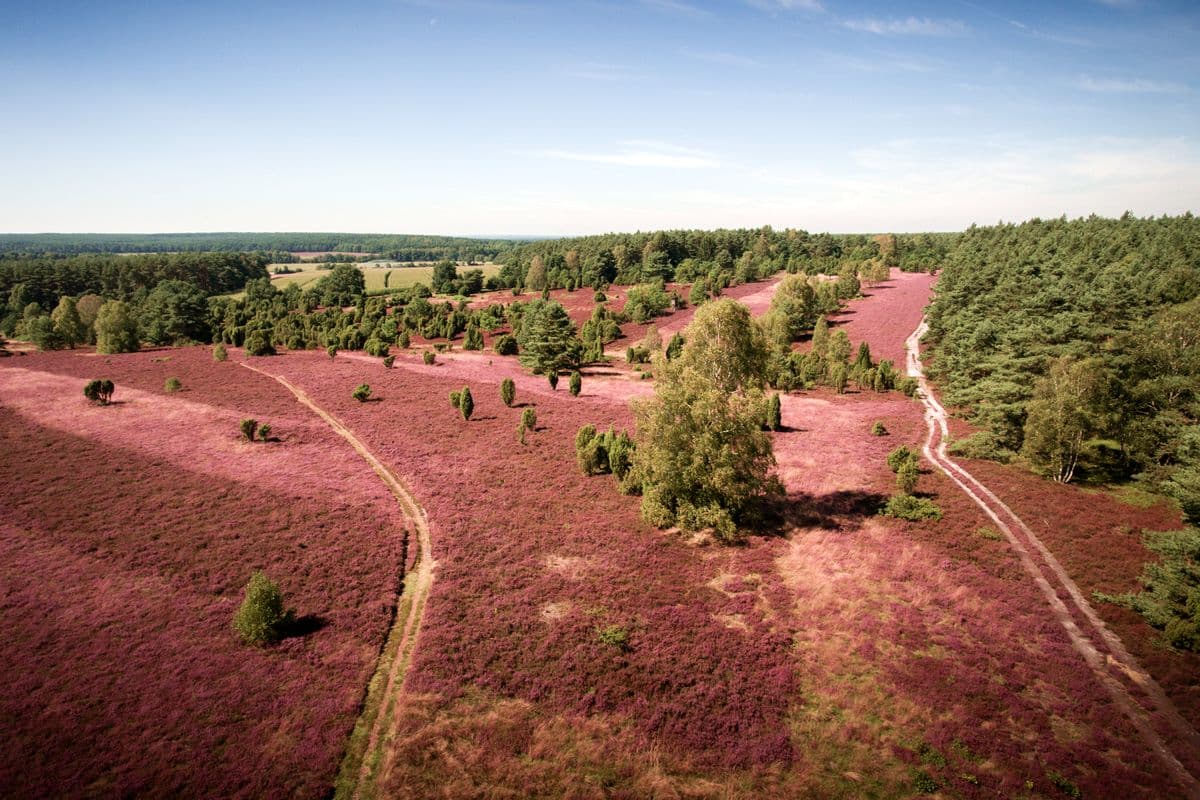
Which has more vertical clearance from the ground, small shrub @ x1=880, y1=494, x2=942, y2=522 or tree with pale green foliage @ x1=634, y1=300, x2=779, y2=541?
tree with pale green foliage @ x1=634, y1=300, x2=779, y2=541

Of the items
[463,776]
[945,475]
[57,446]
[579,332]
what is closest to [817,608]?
[463,776]

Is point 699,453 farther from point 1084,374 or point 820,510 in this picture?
point 1084,374

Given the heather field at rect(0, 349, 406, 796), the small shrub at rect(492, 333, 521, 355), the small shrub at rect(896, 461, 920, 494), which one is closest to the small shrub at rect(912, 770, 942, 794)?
the heather field at rect(0, 349, 406, 796)

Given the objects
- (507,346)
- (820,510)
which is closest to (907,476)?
(820,510)

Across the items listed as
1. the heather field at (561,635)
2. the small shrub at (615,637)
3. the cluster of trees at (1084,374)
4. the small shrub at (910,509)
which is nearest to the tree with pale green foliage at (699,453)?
the heather field at (561,635)

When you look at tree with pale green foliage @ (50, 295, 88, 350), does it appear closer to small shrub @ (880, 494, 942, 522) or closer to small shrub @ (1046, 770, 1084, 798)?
small shrub @ (880, 494, 942, 522)

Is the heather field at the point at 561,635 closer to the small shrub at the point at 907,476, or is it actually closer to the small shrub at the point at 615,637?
the small shrub at the point at 615,637
